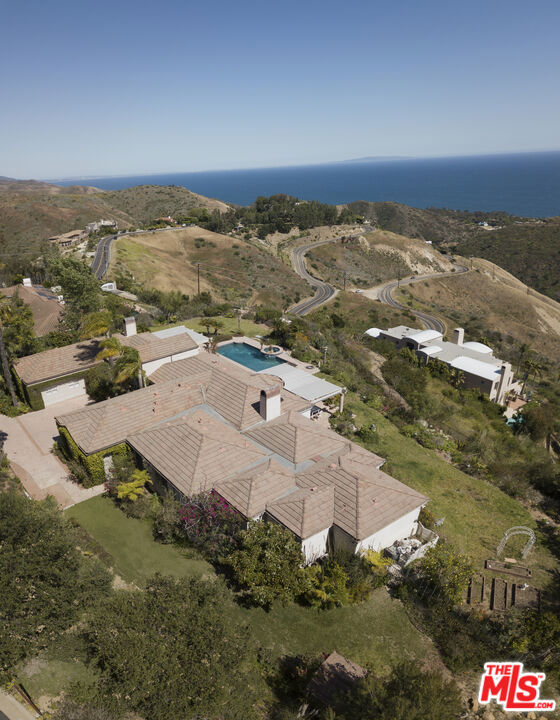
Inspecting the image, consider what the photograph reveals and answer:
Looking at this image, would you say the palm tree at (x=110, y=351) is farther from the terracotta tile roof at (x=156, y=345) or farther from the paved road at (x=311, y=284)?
the paved road at (x=311, y=284)

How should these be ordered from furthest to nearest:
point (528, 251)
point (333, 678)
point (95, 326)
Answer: point (528, 251) < point (95, 326) < point (333, 678)

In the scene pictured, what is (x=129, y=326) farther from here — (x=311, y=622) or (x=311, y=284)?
(x=311, y=284)

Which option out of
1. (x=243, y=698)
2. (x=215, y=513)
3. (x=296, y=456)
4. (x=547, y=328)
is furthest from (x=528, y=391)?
(x=547, y=328)

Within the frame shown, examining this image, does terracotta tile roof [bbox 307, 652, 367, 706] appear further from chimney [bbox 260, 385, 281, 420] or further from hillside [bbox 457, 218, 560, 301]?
hillside [bbox 457, 218, 560, 301]

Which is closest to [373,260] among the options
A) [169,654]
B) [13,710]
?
[169,654]

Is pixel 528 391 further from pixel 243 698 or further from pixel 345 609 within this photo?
pixel 243 698

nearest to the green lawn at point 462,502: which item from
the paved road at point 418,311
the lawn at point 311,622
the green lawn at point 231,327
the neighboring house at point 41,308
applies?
the lawn at point 311,622

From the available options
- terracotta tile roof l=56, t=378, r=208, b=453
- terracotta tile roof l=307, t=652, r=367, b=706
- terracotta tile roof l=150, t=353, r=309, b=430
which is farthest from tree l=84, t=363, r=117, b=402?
terracotta tile roof l=307, t=652, r=367, b=706
